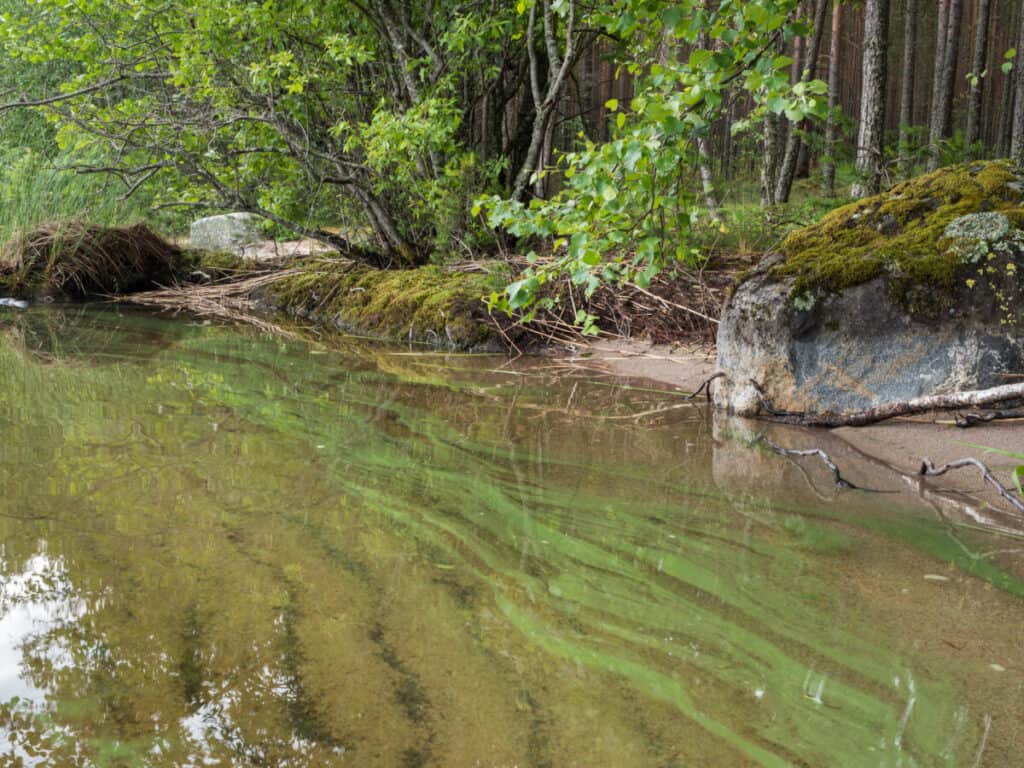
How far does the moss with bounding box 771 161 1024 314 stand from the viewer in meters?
3.33

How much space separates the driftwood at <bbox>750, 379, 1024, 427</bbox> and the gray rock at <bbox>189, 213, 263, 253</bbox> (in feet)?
23.2

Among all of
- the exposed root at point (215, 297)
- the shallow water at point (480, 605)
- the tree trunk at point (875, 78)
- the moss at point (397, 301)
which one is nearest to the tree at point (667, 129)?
the shallow water at point (480, 605)

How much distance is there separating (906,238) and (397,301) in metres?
3.76

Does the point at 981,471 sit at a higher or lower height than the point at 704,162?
lower

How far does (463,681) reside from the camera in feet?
4.97

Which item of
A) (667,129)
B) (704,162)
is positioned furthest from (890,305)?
(704,162)

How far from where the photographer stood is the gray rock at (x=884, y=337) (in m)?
3.20

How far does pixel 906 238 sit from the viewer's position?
11.5ft

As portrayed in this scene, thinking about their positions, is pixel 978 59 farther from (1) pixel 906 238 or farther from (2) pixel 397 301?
(1) pixel 906 238

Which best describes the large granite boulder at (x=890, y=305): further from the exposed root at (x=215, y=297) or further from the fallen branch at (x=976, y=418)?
the exposed root at (x=215, y=297)

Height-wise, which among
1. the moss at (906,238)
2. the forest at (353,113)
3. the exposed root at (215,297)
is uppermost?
the forest at (353,113)

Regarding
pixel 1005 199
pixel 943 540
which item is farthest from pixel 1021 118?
pixel 943 540

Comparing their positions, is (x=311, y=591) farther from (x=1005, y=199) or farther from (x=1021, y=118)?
(x=1021, y=118)

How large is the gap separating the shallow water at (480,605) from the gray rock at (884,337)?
0.49 meters
